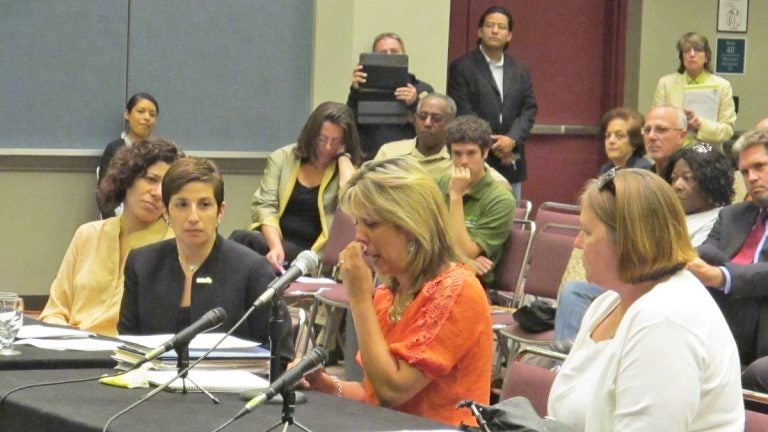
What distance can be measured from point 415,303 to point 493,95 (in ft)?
18.0

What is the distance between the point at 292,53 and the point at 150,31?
942 millimetres

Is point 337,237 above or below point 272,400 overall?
below

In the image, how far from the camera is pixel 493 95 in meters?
8.66

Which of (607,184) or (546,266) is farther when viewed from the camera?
(546,266)

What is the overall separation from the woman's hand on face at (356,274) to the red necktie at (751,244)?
2.12m

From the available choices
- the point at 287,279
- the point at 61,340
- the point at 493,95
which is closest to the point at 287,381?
the point at 287,279

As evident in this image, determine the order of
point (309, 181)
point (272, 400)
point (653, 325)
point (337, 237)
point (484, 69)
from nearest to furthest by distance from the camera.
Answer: point (653, 325)
point (272, 400)
point (337, 237)
point (309, 181)
point (484, 69)

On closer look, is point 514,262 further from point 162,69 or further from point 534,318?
point 162,69

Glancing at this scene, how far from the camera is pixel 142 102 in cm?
803

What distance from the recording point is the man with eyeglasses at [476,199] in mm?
6297

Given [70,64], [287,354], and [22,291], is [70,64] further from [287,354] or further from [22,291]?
[287,354]

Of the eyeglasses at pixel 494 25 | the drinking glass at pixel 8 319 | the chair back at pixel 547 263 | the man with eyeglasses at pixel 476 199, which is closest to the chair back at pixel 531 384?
the drinking glass at pixel 8 319

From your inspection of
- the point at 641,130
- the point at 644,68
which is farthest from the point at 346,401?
the point at 644,68

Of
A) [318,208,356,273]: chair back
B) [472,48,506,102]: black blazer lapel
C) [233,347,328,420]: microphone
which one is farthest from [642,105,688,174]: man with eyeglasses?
[233,347,328,420]: microphone
